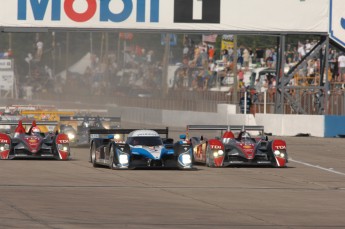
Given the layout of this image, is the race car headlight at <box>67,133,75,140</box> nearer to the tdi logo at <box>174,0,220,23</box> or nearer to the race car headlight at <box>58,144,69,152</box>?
the race car headlight at <box>58,144,69,152</box>

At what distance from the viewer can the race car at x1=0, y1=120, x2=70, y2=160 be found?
30.0 m

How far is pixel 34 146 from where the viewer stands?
30.0 m

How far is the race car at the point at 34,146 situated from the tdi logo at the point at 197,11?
1505 cm

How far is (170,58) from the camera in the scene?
226 feet

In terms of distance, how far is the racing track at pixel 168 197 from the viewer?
16312 mm

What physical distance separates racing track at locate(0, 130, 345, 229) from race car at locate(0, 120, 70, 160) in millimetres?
326

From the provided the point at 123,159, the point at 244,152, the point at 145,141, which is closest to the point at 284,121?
the point at 244,152

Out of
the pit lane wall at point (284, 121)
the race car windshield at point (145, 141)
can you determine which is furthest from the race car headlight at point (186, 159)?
the pit lane wall at point (284, 121)

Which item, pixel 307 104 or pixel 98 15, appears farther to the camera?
pixel 307 104

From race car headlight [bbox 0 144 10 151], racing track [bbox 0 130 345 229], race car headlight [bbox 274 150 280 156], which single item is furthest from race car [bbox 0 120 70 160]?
race car headlight [bbox 274 150 280 156]

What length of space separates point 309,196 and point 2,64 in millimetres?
51380

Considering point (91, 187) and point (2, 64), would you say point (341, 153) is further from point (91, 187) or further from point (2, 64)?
point (2, 64)

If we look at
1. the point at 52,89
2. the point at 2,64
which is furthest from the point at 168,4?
the point at 52,89

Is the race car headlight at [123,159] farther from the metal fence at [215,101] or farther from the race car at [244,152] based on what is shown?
the metal fence at [215,101]
